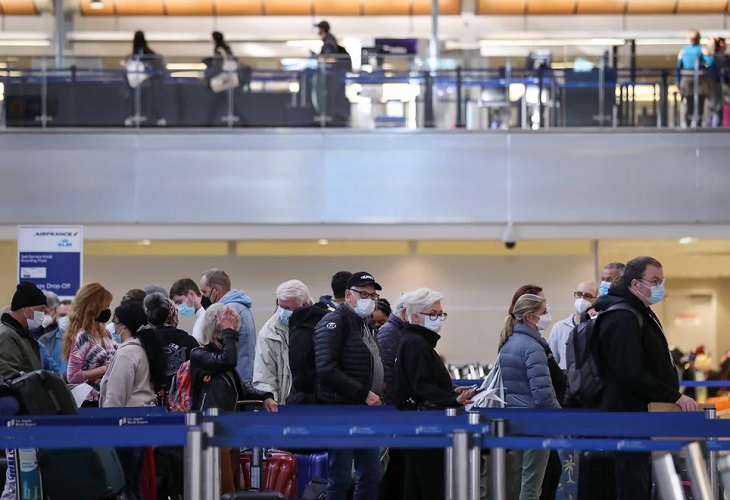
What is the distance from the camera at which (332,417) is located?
24.9 ft

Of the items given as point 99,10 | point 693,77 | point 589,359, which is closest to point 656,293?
point 589,359

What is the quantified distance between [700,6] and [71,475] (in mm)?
20937

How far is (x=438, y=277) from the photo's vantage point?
22.6 metres

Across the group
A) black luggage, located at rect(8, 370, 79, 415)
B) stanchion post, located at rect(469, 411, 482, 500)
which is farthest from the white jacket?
stanchion post, located at rect(469, 411, 482, 500)

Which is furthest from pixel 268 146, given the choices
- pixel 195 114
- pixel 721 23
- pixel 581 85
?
pixel 721 23

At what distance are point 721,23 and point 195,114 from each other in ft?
36.6

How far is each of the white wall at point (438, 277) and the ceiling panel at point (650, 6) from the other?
6.91 meters

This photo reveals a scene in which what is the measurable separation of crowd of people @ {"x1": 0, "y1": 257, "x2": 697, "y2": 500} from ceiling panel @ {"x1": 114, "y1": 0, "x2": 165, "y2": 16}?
1682cm

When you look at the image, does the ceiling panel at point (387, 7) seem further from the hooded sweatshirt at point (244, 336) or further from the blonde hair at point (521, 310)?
the blonde hair at point (521, 310)

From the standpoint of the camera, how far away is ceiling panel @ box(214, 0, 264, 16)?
27.2 meters

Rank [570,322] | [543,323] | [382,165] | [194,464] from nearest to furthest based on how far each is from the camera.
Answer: [194,464]
[543,323]
[570,322]
[382,165]

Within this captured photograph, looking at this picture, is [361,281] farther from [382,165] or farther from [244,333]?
[382,165]

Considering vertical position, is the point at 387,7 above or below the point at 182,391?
above

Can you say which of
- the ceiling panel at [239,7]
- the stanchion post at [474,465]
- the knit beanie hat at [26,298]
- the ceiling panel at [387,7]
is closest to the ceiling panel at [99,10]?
the ceiling panel at [239,7]
